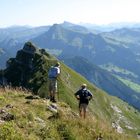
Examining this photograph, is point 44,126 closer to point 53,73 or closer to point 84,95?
point 84,95

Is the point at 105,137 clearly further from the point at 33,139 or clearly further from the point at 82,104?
the point at 82,104

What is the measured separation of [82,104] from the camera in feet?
84.3

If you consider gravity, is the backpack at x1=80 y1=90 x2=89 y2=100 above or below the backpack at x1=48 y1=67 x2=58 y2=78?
below

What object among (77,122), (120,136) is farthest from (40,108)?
(120,136)

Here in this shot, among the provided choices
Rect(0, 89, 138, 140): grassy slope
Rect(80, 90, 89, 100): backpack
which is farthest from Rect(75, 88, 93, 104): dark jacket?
Rect(0, 89, 138, 140): grassy slope

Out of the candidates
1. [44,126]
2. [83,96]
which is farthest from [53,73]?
[44,126]

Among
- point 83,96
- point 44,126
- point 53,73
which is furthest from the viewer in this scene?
point 53,73

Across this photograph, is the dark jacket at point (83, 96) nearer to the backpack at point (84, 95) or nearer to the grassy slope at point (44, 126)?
the backpack at point (84, 95)

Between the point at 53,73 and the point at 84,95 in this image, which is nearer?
the point at 84,95

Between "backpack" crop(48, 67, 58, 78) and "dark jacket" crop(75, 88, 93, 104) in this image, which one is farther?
"backpack" crop(48, 67, 58, 78)

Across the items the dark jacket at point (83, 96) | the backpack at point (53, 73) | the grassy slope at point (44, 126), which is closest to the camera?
the grassy slope at point (44, 126)

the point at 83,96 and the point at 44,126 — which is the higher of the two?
the point at 44,126

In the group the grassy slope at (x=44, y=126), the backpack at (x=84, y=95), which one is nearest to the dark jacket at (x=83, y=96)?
the backpack at (x=84, y=95)

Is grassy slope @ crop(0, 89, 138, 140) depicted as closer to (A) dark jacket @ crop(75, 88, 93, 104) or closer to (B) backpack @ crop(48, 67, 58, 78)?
(A) dark jacket @ crop(75, 88, 93, 104)
